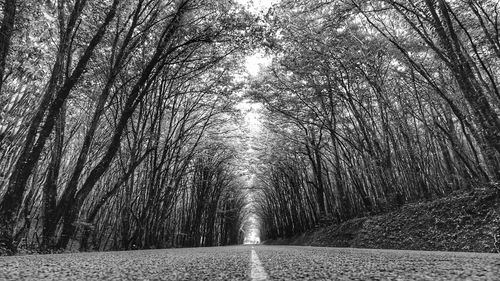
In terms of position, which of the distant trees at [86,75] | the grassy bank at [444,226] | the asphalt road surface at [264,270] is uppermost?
the distant trees at [86,75]

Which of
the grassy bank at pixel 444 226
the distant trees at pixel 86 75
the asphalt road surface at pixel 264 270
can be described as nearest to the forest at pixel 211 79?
the distant trees at pixel 86 75

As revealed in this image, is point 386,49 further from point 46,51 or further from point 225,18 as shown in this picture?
point 46,51

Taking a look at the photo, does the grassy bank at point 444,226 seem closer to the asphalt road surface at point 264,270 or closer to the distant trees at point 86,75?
the asphalt road surface at point 264,270

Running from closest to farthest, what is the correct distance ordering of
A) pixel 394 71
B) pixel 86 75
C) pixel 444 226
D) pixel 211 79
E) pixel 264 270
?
pixel 264 270 < pixel 444 226 < pixel 86 75 < pixel 394 71 < pixel 211 79

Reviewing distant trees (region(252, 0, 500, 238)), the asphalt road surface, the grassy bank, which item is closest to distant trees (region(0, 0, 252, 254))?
distant trees (region(252, 0, 500, 238))

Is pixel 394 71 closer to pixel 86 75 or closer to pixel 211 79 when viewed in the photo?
pixel 211 79

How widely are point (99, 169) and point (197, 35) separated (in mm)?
5290

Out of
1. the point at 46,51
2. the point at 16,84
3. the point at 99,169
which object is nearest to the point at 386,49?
the point at 99,169

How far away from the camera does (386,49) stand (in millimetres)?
10750

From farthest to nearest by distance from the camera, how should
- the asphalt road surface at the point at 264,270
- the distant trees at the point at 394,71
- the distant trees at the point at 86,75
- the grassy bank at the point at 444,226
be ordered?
the distant trees at the point at 394,71, the distant trees at the point at 86,75, the grassy bank at the point at 444,226, the asphalt road surface at the point at 264,270

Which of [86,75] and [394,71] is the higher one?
[394,71]

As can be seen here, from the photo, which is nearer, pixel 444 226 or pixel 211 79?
pixel 444 226

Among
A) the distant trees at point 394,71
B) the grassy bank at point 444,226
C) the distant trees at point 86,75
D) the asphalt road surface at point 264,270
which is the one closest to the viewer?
the asphalt road surface at point 264,270

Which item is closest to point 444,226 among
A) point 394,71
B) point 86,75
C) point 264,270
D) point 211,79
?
point 264,270
